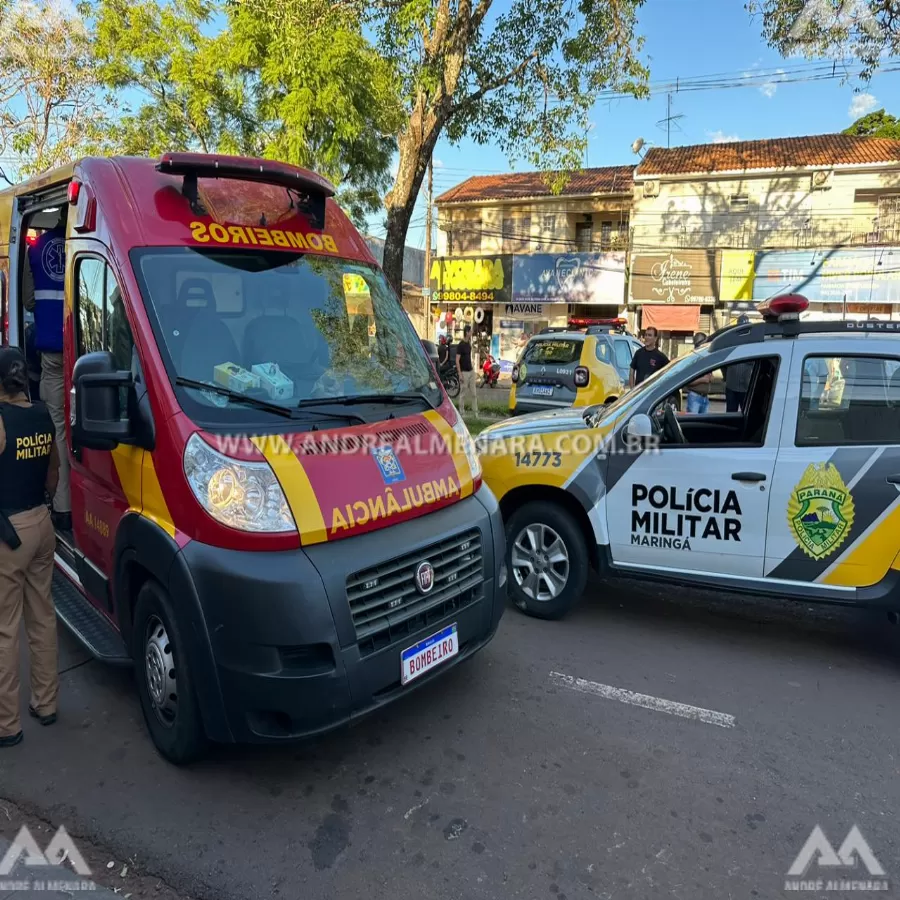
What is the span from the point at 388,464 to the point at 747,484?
2238 mm

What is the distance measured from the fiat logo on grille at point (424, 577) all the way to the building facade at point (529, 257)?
2451 centimetres

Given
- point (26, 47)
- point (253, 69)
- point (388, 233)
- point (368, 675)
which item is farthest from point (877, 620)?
point (26, 47)

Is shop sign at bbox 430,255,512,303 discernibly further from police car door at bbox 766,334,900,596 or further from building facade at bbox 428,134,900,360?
police car door at bbox 766,334,900,596

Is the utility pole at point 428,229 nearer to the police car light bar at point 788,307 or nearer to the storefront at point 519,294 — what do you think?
the storefront at point 519,294

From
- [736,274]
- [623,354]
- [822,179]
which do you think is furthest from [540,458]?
[822,179]

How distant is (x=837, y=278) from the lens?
901 inches

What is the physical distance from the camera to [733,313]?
955 inches

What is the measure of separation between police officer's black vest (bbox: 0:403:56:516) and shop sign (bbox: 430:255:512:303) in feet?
83.2

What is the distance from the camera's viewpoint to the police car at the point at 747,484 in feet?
12.6

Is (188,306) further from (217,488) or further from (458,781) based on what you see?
(458,781)

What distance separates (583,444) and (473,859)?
2628mm

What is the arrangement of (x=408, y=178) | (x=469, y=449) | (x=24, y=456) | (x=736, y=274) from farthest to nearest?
(x=736, y=274)
(x=408, y=178)
(x=469, y=449)
(x=24, y=456)

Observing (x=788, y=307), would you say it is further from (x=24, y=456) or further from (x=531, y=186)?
(x=531, y=186)

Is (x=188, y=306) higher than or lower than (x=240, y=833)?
higher
